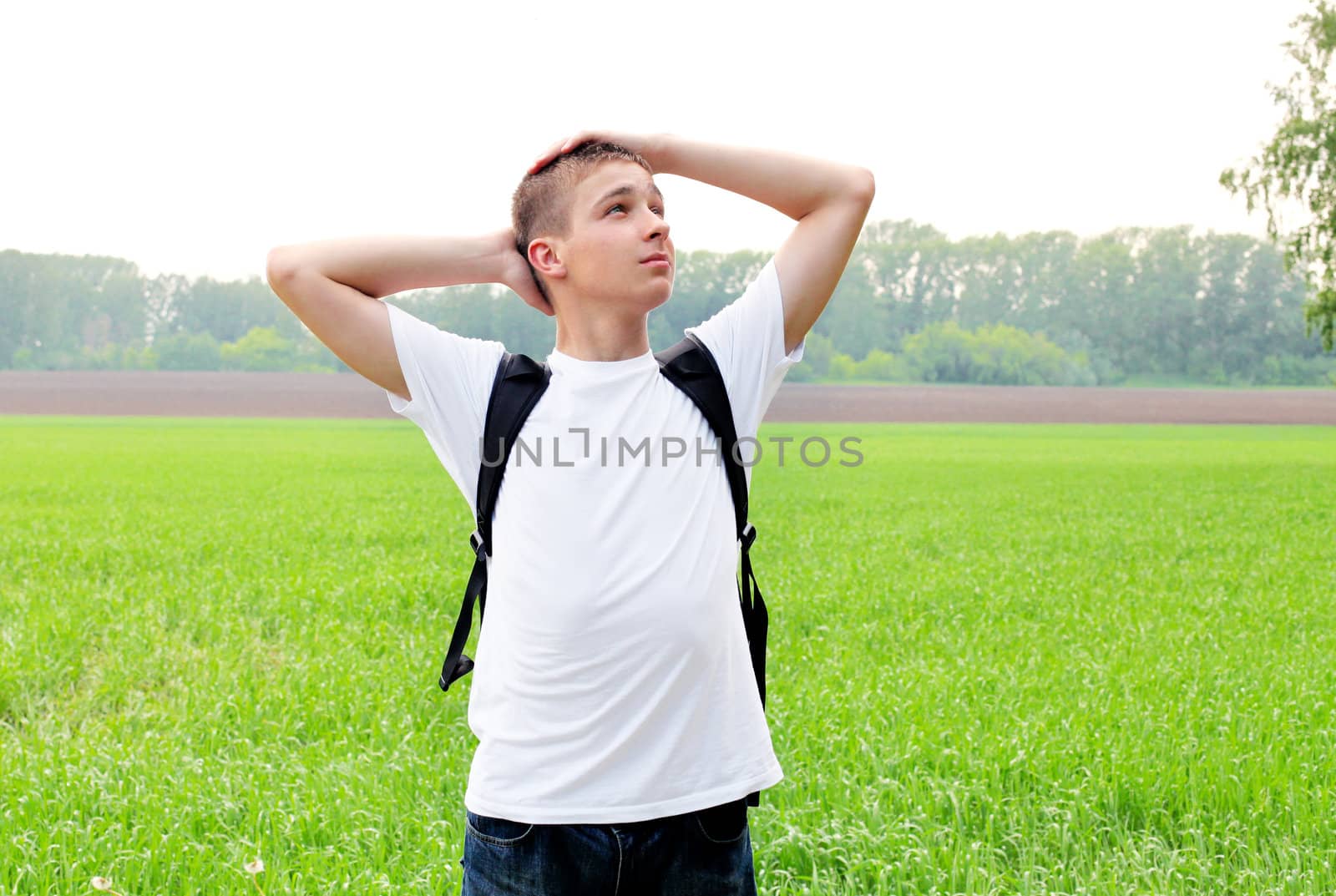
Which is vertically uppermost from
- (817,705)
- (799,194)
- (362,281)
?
(799,194)

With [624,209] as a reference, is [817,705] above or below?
below

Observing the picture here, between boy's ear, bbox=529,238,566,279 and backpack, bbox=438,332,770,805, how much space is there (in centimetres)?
20

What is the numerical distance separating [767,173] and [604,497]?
893 millimetres

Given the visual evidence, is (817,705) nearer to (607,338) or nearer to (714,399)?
(714,399)

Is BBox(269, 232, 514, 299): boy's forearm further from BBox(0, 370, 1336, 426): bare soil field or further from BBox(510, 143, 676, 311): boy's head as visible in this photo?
BBox(0, 370, 1336, 426): bare soil field

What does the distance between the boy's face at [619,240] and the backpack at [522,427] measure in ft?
0.56

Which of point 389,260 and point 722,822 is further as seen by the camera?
point 389,260

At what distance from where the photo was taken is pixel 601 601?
215 centimetres

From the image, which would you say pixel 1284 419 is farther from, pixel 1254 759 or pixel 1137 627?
pixel 1254 759

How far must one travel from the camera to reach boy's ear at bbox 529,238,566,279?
2377 mm

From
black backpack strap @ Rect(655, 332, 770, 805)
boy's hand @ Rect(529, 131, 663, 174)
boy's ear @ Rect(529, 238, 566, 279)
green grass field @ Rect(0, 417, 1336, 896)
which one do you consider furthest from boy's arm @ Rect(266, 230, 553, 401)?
green grass field @ Rect(0, 417, 1336, 896)

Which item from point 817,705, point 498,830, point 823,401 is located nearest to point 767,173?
point 498,830

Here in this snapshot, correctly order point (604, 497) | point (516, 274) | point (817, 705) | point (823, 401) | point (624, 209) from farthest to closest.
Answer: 1. point (823, 401)
2. point (817, 705)
3. point (516, 274)
4. point (624, 209)
5. point (604, 497)

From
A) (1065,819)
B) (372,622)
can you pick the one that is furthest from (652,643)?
(372,622)
